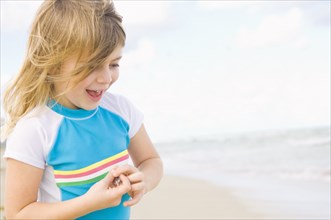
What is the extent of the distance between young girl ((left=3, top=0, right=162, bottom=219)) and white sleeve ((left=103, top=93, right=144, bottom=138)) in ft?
0.34

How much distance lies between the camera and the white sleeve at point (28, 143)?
1910mm

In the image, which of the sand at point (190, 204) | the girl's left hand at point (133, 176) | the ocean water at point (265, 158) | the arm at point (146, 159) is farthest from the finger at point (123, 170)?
the ocean water at point (265, 158)

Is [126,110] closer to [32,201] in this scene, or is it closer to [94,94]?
[94,94]

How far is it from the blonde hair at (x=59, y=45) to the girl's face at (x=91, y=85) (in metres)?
0.02

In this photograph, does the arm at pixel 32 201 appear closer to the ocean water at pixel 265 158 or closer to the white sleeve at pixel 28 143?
the white sleeve at pixel 28 143

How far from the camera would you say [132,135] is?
88.7 inches

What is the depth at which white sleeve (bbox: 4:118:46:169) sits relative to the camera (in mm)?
1910

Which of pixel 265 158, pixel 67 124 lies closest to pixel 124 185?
pixel 67 124

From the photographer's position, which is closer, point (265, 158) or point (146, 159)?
point (146, 159)

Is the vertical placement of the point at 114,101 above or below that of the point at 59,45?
below

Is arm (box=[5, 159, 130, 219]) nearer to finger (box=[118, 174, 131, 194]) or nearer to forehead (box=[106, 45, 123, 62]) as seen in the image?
finger (box=[118, 174, 131, 194])

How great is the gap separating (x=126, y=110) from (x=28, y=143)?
474mm

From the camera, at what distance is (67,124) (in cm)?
201

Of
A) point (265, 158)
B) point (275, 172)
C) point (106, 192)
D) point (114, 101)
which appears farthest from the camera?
point (265, 158)
